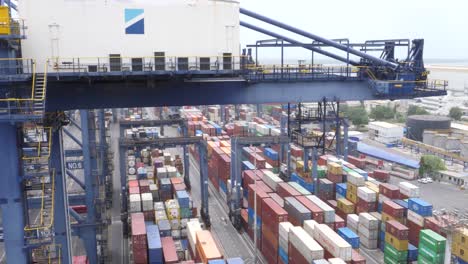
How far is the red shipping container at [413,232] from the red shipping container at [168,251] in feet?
64.2

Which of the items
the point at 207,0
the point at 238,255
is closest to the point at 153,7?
the point at 207,0

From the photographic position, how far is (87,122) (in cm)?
3206

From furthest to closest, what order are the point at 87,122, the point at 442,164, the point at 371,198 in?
1. the point at 442,164
2. the point at 371,198
3. the point at 87,122

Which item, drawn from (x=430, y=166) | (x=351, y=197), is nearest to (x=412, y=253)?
(x=351, y=197)

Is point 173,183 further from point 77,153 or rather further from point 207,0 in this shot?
point 207,0

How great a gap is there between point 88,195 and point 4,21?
18.5 meters

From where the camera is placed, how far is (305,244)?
27.0m

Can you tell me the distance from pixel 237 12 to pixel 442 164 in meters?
54.1

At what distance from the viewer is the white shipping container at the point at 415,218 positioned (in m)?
→ 34.3

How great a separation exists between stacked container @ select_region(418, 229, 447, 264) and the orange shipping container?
1529cm

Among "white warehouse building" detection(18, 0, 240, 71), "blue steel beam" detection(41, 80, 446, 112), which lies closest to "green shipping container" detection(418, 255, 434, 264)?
"blue steel beam" detection(41, 80, 446, 112)

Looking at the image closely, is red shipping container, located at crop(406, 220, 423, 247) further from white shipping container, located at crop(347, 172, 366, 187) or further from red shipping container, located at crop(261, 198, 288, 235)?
red shipping container, located at crop(261, 198, 288, 235)

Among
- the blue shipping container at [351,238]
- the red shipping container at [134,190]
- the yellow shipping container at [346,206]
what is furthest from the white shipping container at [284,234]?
the red shipping container at [134,190]

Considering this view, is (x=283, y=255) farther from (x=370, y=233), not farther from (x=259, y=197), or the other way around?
(x=370, y=233)
